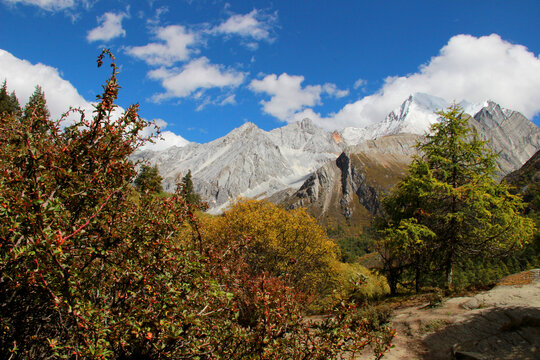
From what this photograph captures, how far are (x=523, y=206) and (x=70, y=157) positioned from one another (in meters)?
21.8

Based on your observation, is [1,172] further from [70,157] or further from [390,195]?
[390,195]

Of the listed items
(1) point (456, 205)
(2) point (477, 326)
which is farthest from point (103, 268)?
(1) point (456, 205)

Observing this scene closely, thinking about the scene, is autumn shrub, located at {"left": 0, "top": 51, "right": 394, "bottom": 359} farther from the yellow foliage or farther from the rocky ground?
the yellow foliage

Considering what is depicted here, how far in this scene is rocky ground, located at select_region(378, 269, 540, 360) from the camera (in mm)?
9938

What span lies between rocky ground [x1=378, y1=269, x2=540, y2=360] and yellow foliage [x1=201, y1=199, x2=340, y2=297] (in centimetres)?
876

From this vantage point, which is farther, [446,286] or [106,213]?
[446,286]

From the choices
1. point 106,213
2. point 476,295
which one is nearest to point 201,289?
point 106,213

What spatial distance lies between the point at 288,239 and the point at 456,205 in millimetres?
11940

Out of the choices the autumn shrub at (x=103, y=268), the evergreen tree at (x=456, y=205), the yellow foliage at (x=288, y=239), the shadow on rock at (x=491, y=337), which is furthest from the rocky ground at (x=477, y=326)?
the autumn shrub at (x=103, y=268)

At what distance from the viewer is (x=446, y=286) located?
18.2m

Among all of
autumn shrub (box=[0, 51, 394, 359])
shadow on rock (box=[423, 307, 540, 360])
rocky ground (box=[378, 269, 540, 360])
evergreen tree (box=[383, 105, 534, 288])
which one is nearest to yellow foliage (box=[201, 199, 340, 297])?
evergreen tree (box=[383, 105, 534, 288])

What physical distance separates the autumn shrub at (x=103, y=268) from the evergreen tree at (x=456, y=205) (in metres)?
15.7

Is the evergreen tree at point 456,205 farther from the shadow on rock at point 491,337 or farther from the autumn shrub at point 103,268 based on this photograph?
the autumn shrub at point 103,268

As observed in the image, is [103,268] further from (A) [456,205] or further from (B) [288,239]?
(B) [288,239]
